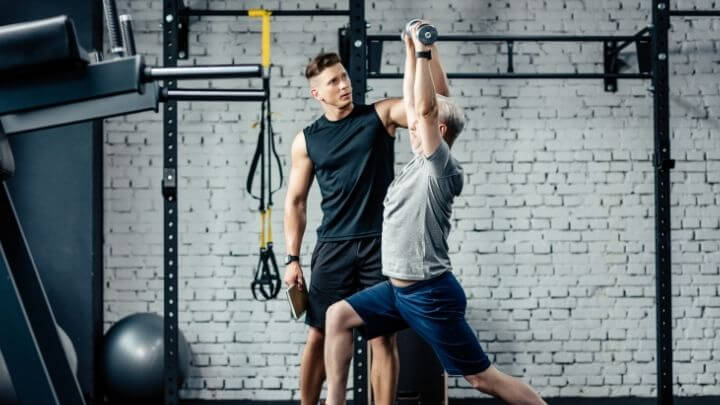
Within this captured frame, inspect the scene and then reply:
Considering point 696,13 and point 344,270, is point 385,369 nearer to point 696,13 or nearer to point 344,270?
point 344,270

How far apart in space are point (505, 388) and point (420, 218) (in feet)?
2.09

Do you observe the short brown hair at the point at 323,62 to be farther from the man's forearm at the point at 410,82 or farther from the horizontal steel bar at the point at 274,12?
the horizontal steel bar at the point at 274,12

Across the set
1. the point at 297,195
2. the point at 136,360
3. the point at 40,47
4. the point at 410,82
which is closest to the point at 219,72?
the point at 40,47

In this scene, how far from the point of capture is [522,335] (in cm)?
489

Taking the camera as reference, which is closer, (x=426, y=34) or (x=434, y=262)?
(x=426, y=34)

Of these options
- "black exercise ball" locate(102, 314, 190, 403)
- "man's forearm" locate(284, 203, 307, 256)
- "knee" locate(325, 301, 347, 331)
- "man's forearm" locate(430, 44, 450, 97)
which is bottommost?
"black exercise ball" locate(102, 314, 190, 403)

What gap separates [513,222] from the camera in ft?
16.1

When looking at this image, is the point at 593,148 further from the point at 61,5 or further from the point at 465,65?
the point at 61,5

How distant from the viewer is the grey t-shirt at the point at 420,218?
2.54 metres

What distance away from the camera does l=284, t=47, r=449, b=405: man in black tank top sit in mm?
3078

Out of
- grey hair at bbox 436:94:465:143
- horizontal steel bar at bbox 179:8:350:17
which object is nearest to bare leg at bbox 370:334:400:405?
grey hair at bbox 436:94:465:143

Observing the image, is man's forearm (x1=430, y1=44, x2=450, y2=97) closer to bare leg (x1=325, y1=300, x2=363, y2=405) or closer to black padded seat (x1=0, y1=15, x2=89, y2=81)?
bare leg (x1=325, y1=300, x2=363, y2=405)

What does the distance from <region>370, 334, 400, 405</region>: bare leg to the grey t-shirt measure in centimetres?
57

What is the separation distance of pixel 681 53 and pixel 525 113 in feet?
3.52
